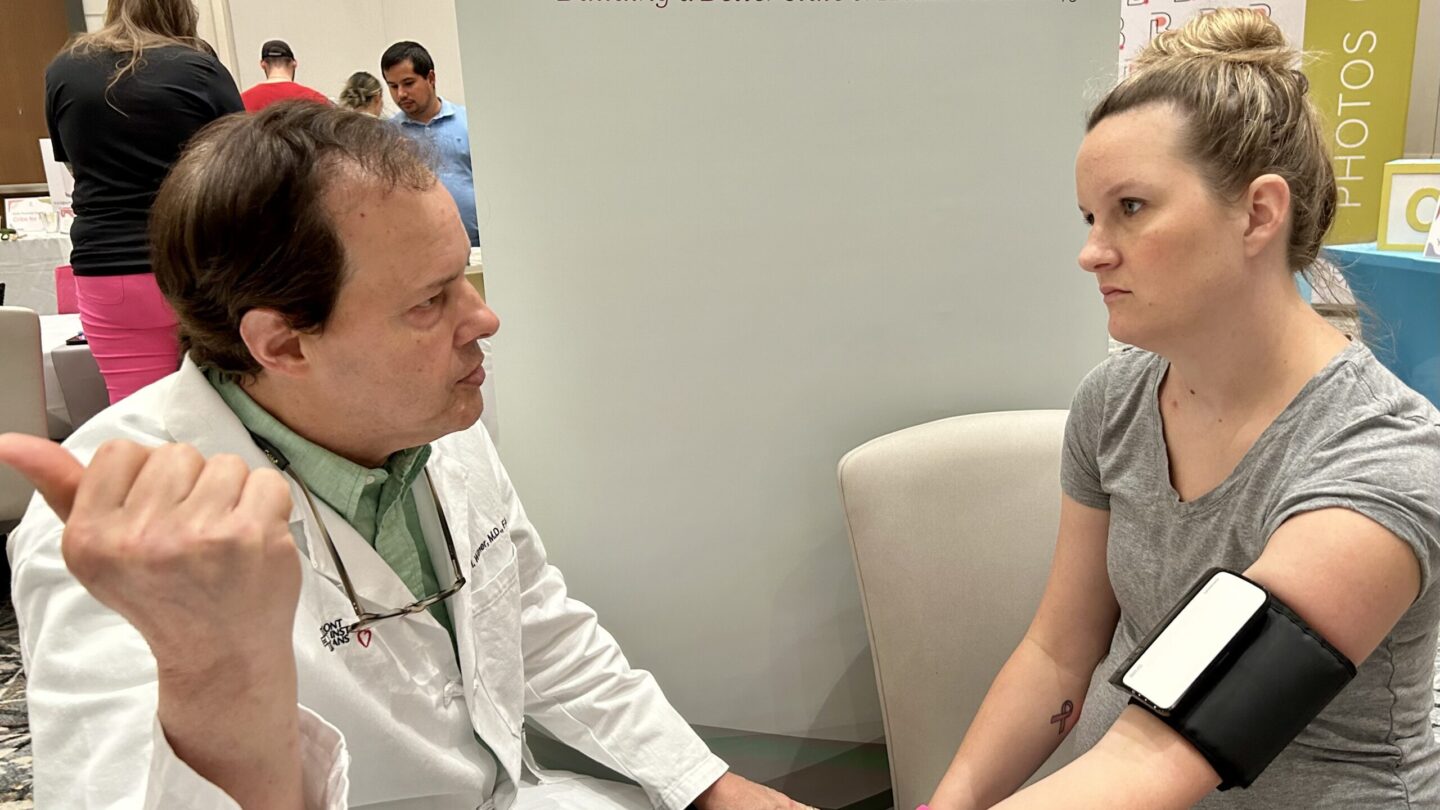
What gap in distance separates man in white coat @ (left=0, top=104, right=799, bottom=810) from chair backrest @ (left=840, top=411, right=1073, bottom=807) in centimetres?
26

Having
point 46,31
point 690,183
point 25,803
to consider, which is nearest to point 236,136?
point 690,183

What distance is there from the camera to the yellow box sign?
400cm

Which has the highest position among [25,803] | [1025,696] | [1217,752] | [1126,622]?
[1217,752]

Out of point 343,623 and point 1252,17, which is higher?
point 1252,17

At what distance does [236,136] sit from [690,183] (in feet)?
2.09

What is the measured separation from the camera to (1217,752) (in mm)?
819

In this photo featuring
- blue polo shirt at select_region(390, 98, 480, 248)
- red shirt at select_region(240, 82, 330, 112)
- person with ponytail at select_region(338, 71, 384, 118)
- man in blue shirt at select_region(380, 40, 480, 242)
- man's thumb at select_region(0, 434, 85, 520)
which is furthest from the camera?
person with ponytail at select_region(338, 71, 384, 118)

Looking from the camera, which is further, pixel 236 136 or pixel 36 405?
pixel 36 405

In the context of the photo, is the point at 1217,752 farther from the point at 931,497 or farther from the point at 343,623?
the point at 343,623

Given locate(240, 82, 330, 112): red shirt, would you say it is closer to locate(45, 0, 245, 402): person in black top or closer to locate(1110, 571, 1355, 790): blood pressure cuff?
locate(45, 0, 245, 402): person in black top

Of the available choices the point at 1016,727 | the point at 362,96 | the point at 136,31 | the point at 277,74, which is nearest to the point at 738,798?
the point at 1016,727

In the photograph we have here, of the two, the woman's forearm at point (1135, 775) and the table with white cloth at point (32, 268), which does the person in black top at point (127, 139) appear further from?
the table with white cloth at point (32, 268)

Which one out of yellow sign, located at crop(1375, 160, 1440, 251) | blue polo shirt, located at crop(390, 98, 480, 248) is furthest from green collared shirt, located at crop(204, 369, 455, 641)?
yellow sign, located at crop(1375, 160, 1440, 251)

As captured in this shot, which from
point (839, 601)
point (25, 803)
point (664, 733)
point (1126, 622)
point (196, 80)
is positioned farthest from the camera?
point (196, 80)
